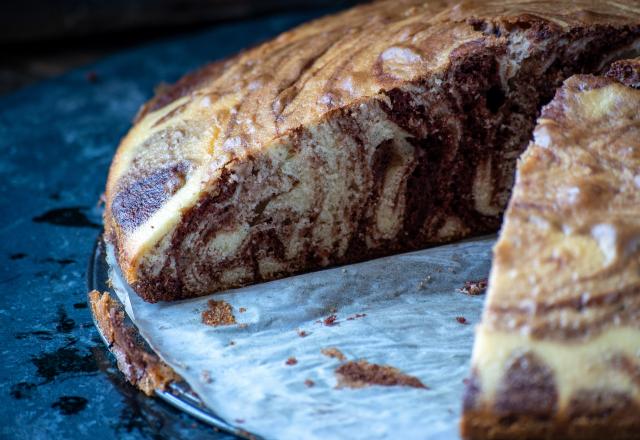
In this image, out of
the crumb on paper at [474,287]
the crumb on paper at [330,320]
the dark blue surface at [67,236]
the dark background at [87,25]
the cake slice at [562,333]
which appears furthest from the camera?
the dark background at [87,25]

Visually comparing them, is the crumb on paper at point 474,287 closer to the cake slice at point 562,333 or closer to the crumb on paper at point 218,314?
the cake slice at point 562,333

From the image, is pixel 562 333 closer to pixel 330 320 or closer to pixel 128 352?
pixel 330 320

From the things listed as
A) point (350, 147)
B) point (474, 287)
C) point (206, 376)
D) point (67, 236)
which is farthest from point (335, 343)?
point (67, 236)

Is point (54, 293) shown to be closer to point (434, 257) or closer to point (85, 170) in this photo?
point (85, 170)

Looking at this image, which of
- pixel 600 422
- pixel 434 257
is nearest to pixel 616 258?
pixel 600 422

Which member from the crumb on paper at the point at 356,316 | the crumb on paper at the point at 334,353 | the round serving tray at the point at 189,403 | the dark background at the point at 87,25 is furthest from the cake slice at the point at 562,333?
the dark background at the point at 87,25

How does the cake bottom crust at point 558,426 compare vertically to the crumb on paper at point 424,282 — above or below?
above

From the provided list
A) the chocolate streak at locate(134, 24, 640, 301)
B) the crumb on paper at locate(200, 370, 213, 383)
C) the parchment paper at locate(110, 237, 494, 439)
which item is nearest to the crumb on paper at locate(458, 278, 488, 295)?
the parchment paper at locate(110, 237, 494, 439)
